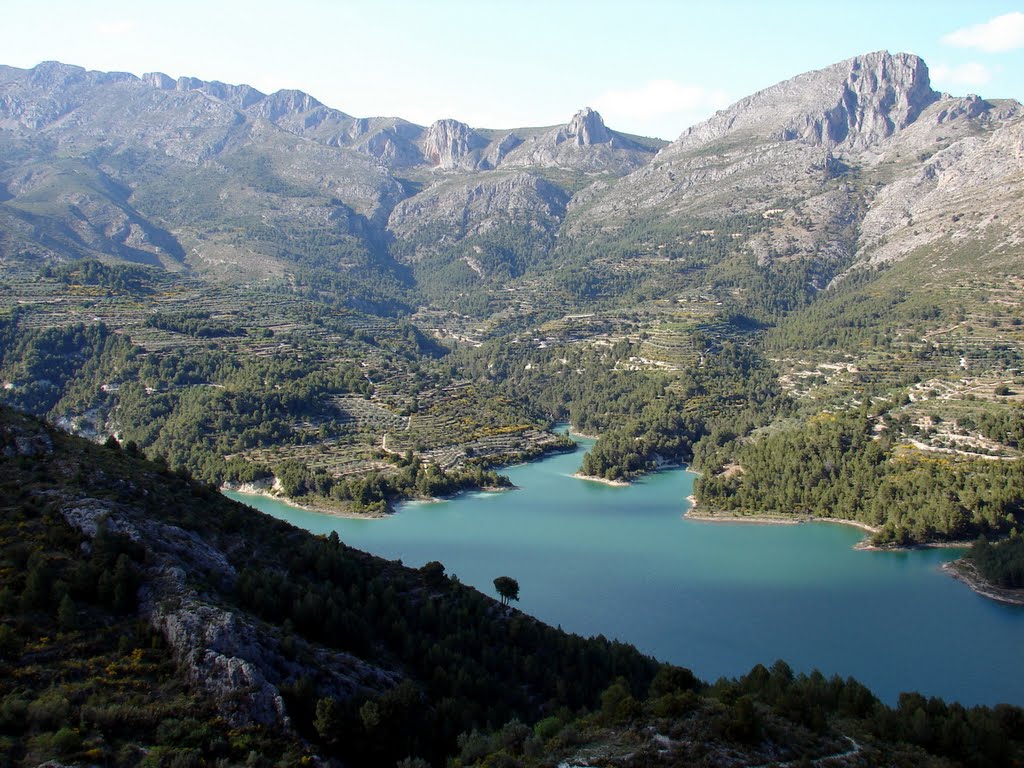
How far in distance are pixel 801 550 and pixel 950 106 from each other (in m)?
140

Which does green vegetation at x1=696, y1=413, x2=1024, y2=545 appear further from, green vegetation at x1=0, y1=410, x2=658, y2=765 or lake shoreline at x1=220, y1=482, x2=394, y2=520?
green vegetation at x1=0, y1=410, x2=658, y2=765

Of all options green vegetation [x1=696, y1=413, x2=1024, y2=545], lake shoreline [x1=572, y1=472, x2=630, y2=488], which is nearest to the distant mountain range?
green vegetation [x1=696, y1=413, x2=1024, y2=545]

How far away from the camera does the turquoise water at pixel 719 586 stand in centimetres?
3694

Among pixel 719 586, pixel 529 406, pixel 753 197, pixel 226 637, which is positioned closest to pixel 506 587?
pixel 719 586

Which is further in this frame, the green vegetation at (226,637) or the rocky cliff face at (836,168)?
the rocky cliff face at (836,168)

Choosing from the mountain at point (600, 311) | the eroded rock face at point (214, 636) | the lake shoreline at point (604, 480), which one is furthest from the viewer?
the lake shoreline at point (604, 480)

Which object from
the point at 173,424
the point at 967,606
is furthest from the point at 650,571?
the point at 173,424

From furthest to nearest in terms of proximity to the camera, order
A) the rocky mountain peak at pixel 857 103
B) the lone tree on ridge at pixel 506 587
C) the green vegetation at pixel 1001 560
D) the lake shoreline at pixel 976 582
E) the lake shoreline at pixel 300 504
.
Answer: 1. the rocky mountain peak at pixel 857 103
2. the lake shoreline at pixel 300 504
3. the green vegetation at pixel 1001 560
4. the lake shoreline at pixel 976 582
5. the lone tree on ridge at pixel 506 587

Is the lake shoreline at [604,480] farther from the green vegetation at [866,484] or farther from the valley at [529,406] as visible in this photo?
the green vegetation at [866,484]

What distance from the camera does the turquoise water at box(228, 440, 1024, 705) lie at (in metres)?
36.9

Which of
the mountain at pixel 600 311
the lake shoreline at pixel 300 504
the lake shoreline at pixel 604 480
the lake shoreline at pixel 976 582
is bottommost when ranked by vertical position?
the lake shoreline at pixel 300 504

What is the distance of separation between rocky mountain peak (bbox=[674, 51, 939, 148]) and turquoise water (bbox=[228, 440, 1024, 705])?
13209 cm

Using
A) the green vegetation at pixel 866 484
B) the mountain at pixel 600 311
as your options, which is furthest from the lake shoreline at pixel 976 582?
the mountain at pixel 600 311

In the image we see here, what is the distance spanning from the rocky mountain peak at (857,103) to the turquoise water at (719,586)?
433 feet
